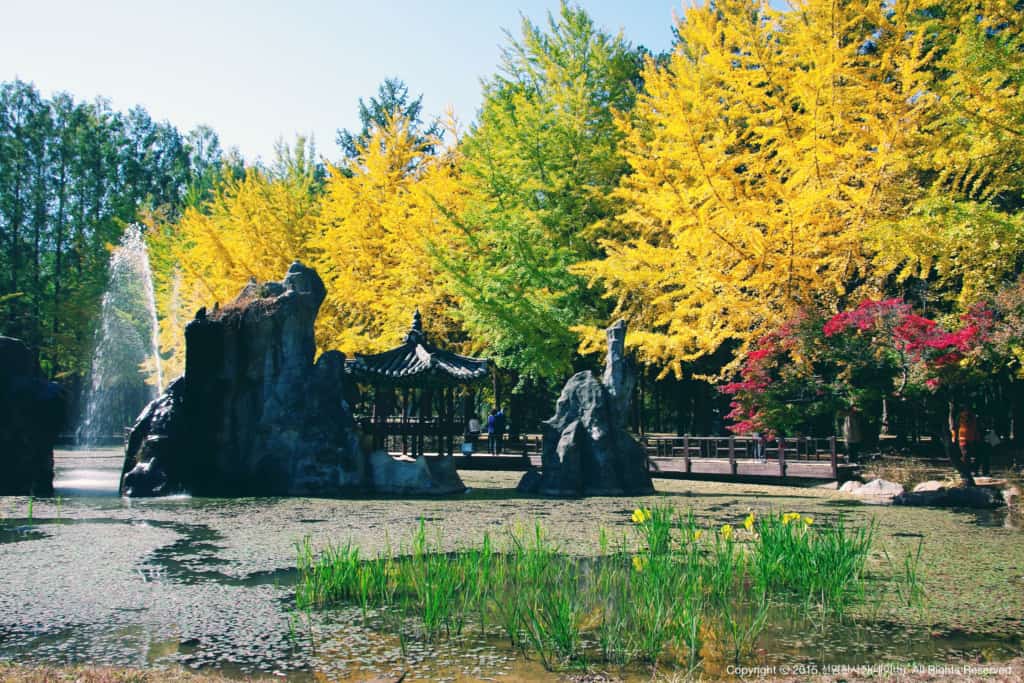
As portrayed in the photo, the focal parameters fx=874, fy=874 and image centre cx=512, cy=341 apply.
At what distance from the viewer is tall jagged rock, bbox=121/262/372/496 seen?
41.6ft

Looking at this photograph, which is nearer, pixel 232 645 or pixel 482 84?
pixel 232 645

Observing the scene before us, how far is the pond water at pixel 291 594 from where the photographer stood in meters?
4.45

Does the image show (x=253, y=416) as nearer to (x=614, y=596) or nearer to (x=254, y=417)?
(x=254, y=417)

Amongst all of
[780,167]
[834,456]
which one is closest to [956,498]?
[834,456]

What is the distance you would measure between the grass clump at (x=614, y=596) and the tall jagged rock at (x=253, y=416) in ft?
22.3

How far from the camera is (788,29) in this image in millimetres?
16094

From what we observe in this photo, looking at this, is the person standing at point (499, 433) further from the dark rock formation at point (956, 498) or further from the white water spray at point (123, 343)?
the white water spray at point (123, 343)

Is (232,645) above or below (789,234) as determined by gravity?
below

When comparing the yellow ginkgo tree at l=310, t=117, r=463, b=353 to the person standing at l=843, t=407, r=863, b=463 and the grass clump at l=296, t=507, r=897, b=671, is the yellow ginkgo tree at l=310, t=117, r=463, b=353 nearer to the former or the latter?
the person standing at l=843, t=407, r=863, b=463

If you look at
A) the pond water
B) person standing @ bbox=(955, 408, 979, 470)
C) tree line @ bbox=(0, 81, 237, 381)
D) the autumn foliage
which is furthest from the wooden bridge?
tree line @ bbox=(0, 81, 237, 381)

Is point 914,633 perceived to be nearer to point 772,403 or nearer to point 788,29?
point 772,403

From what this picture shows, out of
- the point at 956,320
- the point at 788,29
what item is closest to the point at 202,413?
the point at 956,320

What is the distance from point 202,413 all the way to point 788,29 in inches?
482

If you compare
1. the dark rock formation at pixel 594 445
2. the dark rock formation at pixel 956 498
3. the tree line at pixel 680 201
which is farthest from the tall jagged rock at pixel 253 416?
the dark rock formation at pixel 956 498
